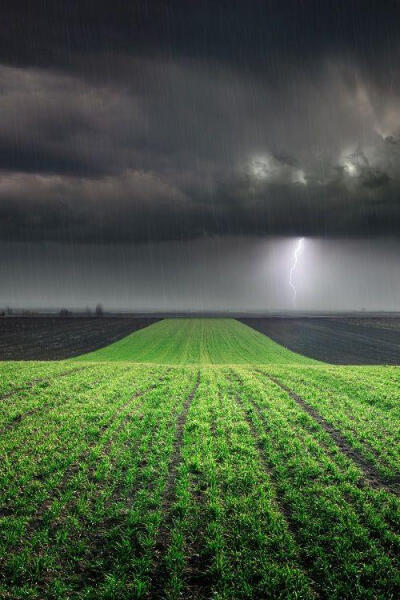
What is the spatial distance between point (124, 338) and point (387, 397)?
186 ft

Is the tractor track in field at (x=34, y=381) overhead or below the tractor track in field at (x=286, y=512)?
overhead

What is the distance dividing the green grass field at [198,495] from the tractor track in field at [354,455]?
2.1 inches

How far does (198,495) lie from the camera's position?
8055mm

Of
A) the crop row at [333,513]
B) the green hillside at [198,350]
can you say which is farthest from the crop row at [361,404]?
the green hillside at [198,350]

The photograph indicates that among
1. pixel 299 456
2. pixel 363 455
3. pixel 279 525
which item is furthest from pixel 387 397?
pixel 279 525

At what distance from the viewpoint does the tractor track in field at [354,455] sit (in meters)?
8.55

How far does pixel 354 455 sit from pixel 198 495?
5.53 metres

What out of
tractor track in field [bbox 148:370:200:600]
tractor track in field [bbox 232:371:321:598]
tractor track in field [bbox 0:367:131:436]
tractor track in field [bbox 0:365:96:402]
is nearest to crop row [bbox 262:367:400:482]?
tractor track in field [bbox 232:371:321:598]

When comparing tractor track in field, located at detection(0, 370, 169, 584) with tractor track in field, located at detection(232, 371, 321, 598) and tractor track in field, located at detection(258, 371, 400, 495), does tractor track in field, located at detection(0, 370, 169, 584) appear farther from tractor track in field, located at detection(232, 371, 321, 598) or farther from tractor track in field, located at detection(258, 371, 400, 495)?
tractor track in field, located at detection(258, 371, 400, 495)

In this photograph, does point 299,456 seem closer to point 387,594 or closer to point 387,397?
point 387,594

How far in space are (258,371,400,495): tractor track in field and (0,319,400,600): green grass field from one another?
5cm

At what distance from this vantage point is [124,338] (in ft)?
217

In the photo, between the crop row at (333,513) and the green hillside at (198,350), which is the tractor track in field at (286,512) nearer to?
the crop row at (333,513)

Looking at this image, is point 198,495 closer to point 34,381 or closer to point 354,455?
point 354,455
